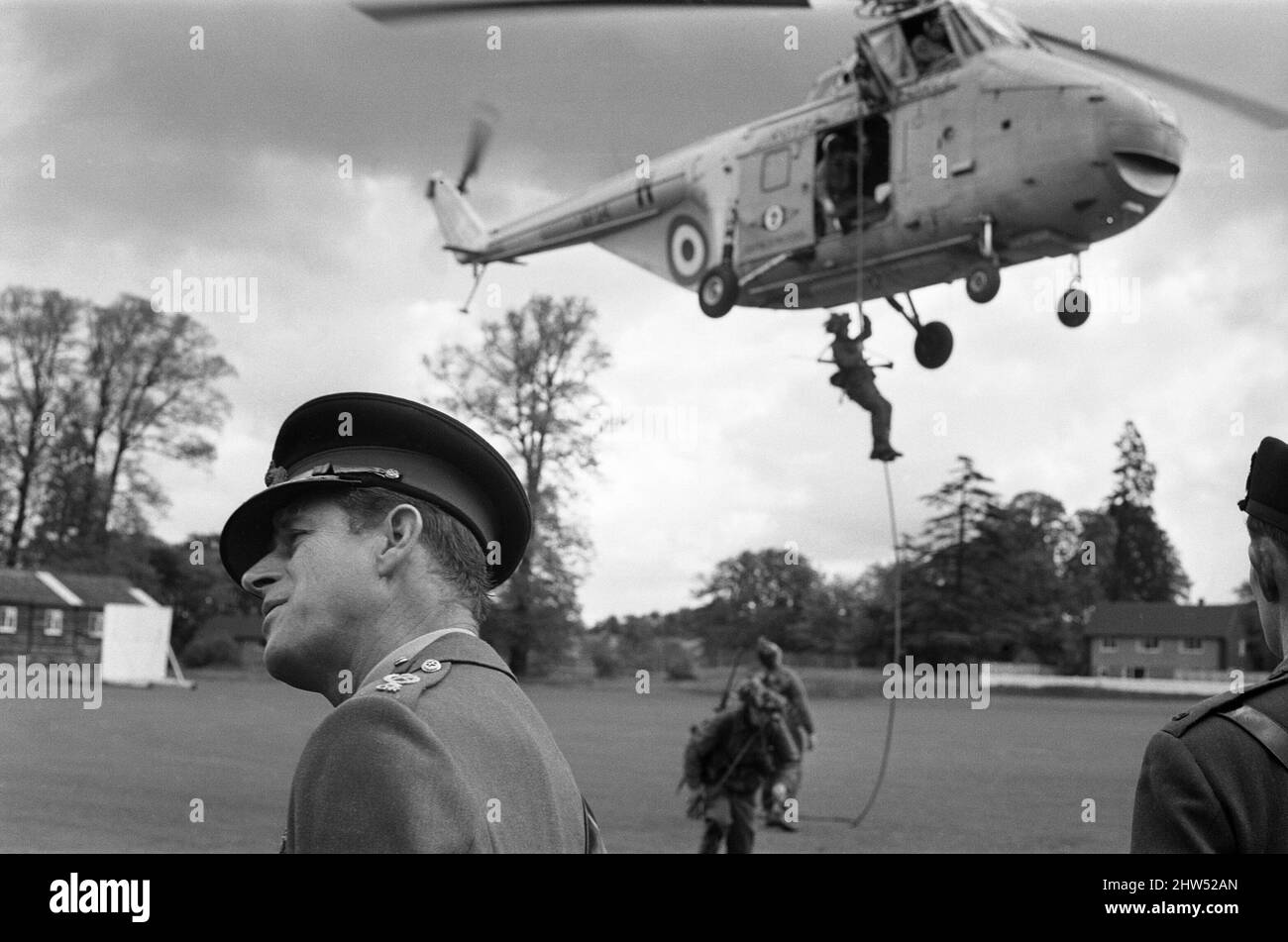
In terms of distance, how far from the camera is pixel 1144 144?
9.30m

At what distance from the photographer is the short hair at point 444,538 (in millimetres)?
1510

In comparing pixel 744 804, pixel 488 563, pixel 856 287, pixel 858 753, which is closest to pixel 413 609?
pixel 488 563

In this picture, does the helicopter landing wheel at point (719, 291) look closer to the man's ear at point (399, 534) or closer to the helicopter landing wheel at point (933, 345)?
the helicopter landing wheel at point (933, 345)

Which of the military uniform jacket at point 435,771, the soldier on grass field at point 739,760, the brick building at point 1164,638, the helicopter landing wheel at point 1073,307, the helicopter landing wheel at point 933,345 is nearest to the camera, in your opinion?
the military uniform jacket at point 435,771

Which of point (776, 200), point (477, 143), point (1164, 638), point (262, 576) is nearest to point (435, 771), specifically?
point (262, 576)

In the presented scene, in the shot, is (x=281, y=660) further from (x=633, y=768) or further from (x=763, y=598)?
(x=763, y=598)

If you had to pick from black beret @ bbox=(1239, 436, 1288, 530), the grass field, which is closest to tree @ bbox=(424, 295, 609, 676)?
the grass field

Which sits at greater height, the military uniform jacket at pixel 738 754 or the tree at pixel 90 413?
the tree at pixel 90 413

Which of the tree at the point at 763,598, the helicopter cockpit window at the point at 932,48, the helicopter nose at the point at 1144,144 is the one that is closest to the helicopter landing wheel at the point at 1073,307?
the helicopter nose at the point at 1144,144

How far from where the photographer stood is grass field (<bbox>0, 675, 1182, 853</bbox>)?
11930 millimetres

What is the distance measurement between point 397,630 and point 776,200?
31.3ft

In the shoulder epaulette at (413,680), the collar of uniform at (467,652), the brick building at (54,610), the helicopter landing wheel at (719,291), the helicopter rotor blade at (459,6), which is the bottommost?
the shoulder epaulette at (413,680)
